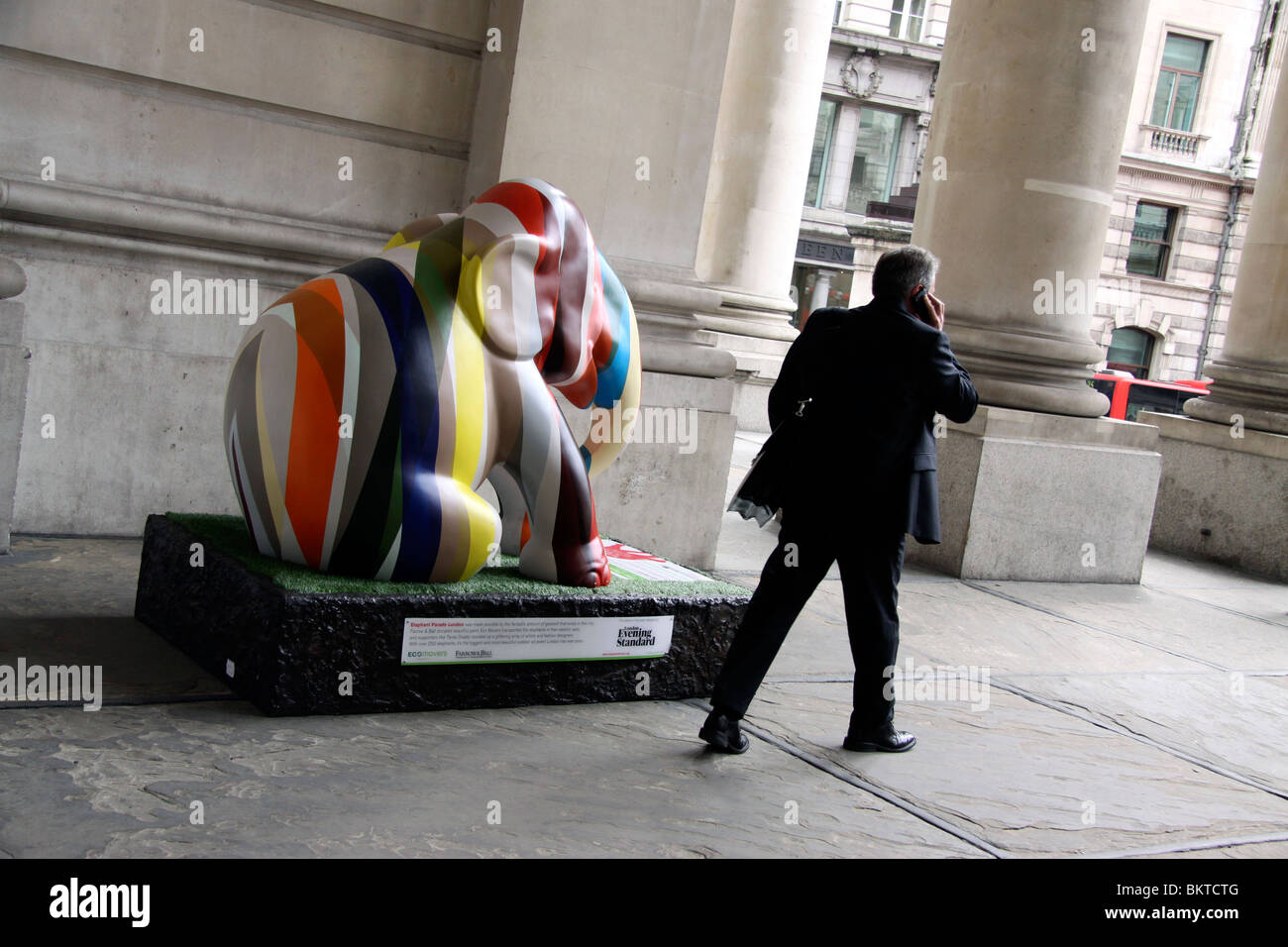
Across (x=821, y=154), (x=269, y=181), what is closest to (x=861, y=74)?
(x=821, y=154)

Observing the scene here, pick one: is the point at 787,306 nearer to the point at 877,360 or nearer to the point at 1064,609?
the point at 1064,609

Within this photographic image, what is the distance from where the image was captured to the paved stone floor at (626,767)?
3.44 meters

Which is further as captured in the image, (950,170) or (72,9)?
(950,170)

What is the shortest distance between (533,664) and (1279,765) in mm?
3252

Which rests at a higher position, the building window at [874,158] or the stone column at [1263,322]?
the building window at [874,158]

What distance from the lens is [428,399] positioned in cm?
435

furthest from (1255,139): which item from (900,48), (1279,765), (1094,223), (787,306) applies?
(1279,765)

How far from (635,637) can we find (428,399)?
1.25m

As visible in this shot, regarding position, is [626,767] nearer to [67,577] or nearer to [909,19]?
[67,577]

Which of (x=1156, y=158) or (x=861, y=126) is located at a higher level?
(x=861, y=126)

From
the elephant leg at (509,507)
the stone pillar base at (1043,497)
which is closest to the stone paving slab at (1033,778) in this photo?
the elephant leg at (509,507)

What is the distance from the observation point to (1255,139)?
1412 inches

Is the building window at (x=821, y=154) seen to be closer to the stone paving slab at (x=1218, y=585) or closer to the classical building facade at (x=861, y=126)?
the classical building facade at (x=861, y=126)

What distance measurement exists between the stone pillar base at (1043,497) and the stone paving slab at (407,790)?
457cm
